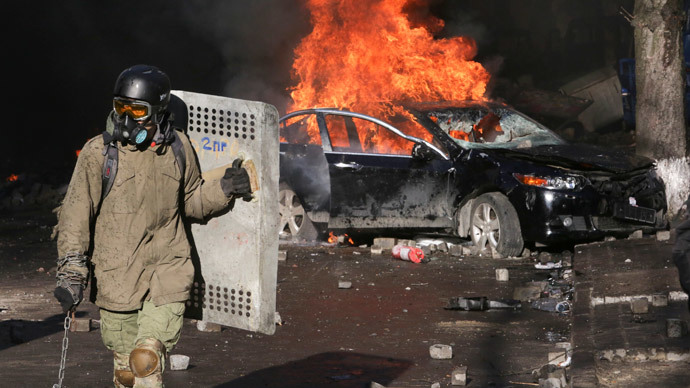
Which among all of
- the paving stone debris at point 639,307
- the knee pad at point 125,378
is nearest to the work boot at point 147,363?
the knee pad at point 125,378

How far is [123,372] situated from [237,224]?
3.08 feet

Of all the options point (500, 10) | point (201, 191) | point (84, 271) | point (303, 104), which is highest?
point (500, 10)

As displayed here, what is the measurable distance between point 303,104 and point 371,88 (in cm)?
116

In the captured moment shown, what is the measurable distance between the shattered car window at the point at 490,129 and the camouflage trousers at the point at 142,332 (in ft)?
23.6

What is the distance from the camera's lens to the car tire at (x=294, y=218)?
1269 centimetres

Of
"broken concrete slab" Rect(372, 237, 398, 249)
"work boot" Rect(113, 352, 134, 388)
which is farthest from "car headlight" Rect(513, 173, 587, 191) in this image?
"work boot" Rect(113, 352, 134, 388)

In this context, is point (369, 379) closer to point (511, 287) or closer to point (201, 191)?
point (201, 191)

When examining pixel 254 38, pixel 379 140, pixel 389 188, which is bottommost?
pixel 389 188

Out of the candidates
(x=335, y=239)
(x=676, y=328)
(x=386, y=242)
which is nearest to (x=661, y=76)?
(x=386, y=242)

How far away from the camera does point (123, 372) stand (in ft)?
16.8

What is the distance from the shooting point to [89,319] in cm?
838

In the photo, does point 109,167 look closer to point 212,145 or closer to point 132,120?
point 132,120

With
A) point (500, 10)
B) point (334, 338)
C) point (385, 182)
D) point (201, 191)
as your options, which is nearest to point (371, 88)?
point (385, 182)

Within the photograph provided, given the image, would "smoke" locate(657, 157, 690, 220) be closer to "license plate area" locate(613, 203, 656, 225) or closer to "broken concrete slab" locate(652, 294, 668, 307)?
"license plate area" locate(613, 203, 656, 225)
